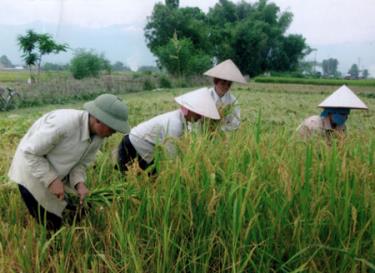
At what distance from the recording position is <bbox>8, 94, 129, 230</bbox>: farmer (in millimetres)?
2646

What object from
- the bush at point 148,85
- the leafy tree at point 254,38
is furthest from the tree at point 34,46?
the leafy tree at point 254,38

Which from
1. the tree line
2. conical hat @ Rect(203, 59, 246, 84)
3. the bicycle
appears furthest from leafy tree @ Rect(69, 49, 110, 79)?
conical hat @ Rect(203, 59, 246, 84)

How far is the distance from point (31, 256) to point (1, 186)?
3.08ft

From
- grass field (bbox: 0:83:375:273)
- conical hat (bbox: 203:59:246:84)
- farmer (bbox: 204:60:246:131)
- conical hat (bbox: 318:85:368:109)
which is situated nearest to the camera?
grass field (bbox: 0:83:375:273)

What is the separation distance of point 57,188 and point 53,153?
21 cm

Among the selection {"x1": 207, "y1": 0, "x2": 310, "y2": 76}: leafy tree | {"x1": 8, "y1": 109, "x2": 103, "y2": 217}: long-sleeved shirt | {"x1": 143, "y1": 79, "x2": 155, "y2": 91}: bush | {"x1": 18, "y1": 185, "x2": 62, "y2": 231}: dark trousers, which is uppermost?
{"x1": 207, "y1": 0, "x2": 310, "y2": 76}: leafy tree

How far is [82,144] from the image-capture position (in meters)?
2.78

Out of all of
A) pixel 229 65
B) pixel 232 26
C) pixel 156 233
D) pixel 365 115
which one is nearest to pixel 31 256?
pixel 156 233

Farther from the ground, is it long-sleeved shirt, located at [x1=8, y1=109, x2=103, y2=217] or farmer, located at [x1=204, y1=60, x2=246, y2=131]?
farmer, located at [x1=204, y1=60, x2=246, y2=131]

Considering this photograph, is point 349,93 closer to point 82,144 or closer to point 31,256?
point 82,144

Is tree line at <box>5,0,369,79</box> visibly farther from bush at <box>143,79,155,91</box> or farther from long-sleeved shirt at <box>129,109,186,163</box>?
long-sleeved shirt at <box>129,109,186,163</box>

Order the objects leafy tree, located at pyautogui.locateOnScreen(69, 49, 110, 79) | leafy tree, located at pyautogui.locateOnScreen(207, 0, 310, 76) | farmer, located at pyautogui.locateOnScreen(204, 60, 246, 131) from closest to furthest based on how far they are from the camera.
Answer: farmer, located at pyautogui.locateOnScreen(204, 60, 246, 131) → leafy tree, located at pyautogui.locateOnScreen(69, 49, 110, 79) → leafy tree, located at pyautogui.locateOnScreen(207, 0, 310, 76)

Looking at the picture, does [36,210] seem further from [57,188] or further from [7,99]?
[7,99]

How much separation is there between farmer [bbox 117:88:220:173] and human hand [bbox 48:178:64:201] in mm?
400
